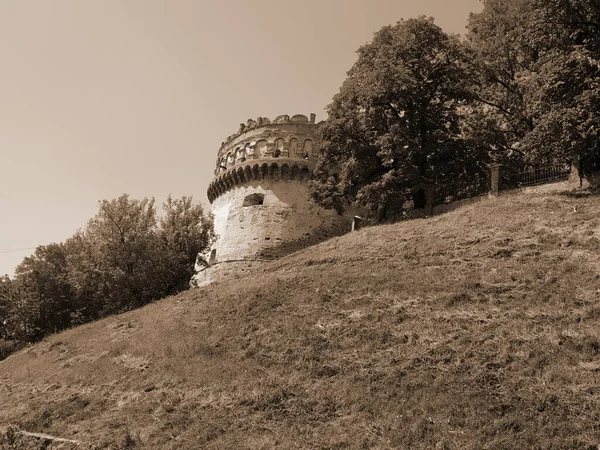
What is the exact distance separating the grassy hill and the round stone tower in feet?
41.4

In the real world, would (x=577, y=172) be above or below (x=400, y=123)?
below

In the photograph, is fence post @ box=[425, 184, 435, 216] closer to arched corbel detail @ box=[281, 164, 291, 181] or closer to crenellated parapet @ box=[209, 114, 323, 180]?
crenellated parapet @ box=[209, 114, 323, 180]

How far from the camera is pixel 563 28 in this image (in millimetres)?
22094

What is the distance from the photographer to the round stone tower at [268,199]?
111 ft

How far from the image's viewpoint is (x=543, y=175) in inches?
947

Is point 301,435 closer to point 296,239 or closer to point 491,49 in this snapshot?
point 296,239

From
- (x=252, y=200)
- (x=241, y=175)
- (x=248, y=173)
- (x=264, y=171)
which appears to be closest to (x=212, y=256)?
(x=252, y=200)

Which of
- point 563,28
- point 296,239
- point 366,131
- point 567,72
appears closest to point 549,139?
point 567,72

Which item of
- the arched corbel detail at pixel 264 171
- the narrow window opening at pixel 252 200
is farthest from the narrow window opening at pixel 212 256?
the arched corbel detail at pixel 264 171

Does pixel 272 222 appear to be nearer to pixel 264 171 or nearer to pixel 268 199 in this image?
pixel 268 199

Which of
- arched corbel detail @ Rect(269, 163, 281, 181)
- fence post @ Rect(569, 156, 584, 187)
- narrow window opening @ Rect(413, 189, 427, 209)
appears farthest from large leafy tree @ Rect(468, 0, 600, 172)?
arched corbel detail @ Rect(269, 163, 281, 181)

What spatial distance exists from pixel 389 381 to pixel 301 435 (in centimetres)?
222

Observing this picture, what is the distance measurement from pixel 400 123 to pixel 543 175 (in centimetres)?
689

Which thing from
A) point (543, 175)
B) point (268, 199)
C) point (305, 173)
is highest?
point (305, 173)
